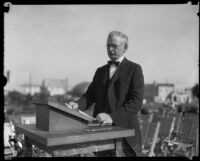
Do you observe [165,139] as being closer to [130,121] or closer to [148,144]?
[148,144]

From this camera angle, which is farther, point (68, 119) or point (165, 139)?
point (165, 139)

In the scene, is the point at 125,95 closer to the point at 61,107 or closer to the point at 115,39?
the point at 115,39

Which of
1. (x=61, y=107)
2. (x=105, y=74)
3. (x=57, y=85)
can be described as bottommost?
(x=57, y=85)

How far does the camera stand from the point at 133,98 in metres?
2.10

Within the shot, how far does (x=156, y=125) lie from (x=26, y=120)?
2831 mm

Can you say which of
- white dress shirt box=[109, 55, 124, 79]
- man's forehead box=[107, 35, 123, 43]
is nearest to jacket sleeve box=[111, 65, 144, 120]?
white dress shirt box=[109, 55, 124, 79]

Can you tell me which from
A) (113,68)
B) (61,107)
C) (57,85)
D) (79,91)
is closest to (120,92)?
(113,68)

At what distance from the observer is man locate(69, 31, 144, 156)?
2045mm

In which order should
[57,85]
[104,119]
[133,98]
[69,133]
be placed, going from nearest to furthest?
[69,133] → [104,119] → [133,98] → [57,85]

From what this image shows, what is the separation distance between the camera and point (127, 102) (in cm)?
211

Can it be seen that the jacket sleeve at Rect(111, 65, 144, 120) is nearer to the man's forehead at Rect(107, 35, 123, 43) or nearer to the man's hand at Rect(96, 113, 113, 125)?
the man's hand at Rect(96, 113, 113, 125)

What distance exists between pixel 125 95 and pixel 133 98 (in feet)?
0.34

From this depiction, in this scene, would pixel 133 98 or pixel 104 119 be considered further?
pixel 133 98

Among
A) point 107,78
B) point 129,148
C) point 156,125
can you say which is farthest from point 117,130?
point 156,125
